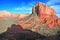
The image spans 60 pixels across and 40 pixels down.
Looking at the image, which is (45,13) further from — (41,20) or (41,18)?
(41,20)

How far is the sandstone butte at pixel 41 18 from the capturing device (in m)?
141

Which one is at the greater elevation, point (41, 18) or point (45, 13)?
point (45, 13)

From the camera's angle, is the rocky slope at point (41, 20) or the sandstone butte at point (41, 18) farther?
the sandstone butte at point (41, 18)

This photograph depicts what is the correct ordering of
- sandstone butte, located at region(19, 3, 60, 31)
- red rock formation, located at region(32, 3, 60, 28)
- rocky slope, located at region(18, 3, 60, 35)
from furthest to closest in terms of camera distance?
red rock formation, located at region(32, 3, 60, 28)
sandstone butte, located at region(19, 3, 60, 31)
rocky slope, located at region(18, 3, 60, 35)

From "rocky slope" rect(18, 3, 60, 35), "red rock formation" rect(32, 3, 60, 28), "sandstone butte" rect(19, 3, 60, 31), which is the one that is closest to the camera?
"rocky slope" rect(18, 3, 60, 35)

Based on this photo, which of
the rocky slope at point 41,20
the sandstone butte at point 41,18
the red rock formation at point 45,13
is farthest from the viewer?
the red rock formation at point 45,13

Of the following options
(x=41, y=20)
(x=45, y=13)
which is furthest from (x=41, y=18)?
(x=45, y=13)

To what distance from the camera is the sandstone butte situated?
462 feet

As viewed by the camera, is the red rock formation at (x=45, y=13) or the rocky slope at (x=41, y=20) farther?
the red rock formation at (x=45, y=13)

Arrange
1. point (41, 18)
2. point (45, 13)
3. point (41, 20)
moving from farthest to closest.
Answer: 1. point (45, 13)
2. point (41, 18)
3. point (41, 20)

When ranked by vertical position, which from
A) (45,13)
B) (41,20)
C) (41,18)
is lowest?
(41,20)

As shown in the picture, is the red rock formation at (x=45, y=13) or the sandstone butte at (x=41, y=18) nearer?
the sandstone butte at (x=41, y=18)

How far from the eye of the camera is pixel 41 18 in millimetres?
154500

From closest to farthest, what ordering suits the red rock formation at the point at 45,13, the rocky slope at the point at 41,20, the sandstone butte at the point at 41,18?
1. the rocky slope at the point at 41,20
2. the sandstone butte at the point at 41,18
3. the red rock formation at the point at 45,13
